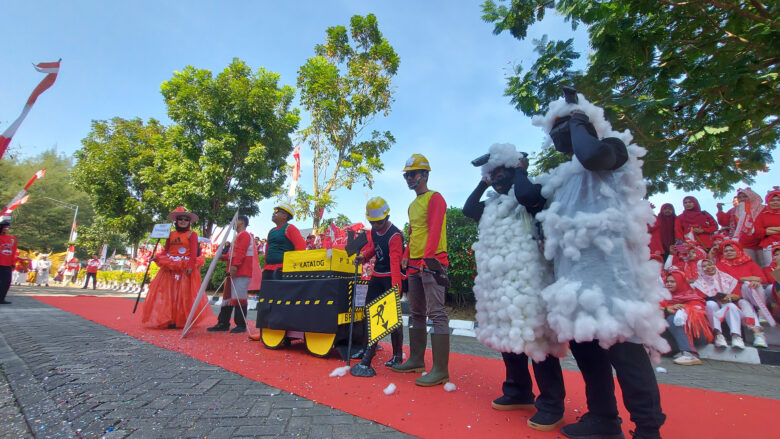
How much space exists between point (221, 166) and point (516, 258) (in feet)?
51.0

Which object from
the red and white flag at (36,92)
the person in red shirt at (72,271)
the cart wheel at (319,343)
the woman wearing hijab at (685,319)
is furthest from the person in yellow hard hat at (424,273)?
the person in red shirt at (72,271)

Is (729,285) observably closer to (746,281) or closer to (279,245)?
(746,281)

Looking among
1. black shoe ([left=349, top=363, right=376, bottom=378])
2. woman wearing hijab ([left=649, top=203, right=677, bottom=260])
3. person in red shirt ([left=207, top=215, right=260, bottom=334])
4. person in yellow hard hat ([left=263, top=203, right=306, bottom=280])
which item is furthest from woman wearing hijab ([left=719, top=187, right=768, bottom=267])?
person in red shirt ([left=207, top=215, right=260, bottom=334])

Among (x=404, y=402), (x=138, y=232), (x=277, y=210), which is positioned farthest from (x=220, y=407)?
(x=138, y=232)

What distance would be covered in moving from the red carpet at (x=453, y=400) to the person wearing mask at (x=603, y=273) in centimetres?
54

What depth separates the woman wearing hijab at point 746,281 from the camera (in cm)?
463

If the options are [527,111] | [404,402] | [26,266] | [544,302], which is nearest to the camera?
[544,302]

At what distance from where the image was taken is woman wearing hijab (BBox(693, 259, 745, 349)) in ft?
15.2

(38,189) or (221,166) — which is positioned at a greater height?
(38,189)

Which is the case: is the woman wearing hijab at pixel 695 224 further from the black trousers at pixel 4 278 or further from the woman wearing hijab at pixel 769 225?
the black trousers at pixel 4 278

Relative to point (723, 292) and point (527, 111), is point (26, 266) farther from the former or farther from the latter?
point (723, 292)

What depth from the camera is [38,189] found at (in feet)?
119

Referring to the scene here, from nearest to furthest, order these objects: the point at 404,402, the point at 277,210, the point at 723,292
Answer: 1. the point at 404,402
2. the point at 723,292
3. the point at 277,210

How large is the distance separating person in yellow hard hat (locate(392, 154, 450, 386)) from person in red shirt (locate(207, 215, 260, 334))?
3.16m
